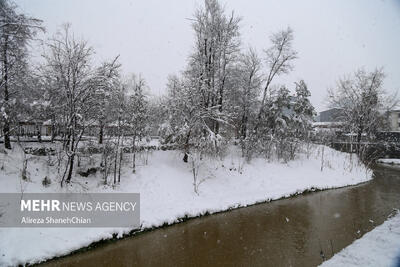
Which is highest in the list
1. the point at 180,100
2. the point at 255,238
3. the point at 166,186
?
the point at 180,100

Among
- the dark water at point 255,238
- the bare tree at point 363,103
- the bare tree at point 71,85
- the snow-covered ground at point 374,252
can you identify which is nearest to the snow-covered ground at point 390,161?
the bare tree at point 363,103

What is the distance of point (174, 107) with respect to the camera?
1548 cm

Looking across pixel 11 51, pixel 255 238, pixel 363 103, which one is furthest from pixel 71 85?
pixel 363 103

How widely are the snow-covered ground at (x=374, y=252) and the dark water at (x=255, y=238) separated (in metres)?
0.71

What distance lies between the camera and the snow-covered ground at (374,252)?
657cm

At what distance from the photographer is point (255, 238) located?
373 inches

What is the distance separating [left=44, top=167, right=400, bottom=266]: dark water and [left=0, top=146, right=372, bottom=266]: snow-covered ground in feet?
2.00

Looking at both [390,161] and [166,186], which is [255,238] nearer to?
[166,186]

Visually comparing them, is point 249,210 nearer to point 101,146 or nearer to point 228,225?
point 228,225

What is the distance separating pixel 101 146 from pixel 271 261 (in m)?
10.2

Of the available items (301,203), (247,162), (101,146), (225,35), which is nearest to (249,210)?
(301,203)

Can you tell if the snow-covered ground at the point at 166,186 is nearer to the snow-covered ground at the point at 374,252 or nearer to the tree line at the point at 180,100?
the tree line at the point at 180,100

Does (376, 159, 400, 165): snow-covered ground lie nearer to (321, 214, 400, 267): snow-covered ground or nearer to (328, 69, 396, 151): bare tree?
(328, 69, 396, 151): bare tree

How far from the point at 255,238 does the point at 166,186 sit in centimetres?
577
